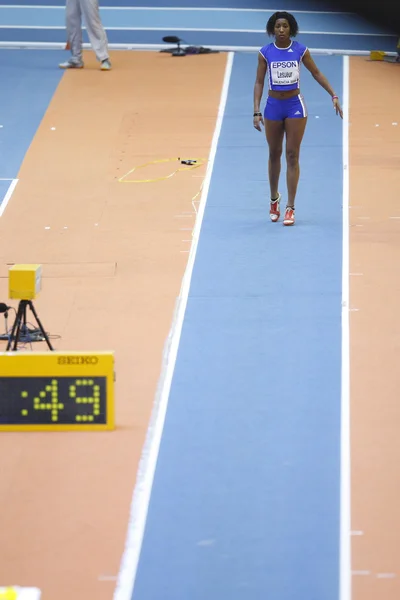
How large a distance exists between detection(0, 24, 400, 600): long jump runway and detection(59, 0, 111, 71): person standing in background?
1.83 m

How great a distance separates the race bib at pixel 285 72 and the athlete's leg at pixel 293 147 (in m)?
0.37

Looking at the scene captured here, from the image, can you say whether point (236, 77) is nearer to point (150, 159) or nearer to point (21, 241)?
point (150, 159)

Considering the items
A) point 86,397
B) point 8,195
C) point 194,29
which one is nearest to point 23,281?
point 86,397

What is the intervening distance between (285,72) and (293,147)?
28.5 inches

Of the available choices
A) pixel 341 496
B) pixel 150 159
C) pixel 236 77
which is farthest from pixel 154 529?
pixel 236 77

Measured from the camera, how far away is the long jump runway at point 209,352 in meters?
6.59

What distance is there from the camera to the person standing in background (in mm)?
18062

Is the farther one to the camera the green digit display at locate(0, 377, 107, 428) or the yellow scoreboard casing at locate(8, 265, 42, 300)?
the yellow scoreboard casing at locate(8, 265, 42, 300)

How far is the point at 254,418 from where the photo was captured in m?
8.15

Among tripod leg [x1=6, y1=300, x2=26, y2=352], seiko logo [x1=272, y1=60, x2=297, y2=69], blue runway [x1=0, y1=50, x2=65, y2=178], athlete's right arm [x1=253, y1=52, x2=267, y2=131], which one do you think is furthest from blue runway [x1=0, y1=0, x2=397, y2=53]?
tripod leg [x1=6, y1=300, x2=26, y2=352]

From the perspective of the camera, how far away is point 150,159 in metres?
14.3

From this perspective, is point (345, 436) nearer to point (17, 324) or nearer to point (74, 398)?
point (74, 398)

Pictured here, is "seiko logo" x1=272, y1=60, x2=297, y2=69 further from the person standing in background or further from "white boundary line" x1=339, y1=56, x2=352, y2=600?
the person standing in background

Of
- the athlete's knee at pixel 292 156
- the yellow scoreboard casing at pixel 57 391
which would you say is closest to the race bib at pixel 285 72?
the athlete's knee at pixel 292 156
